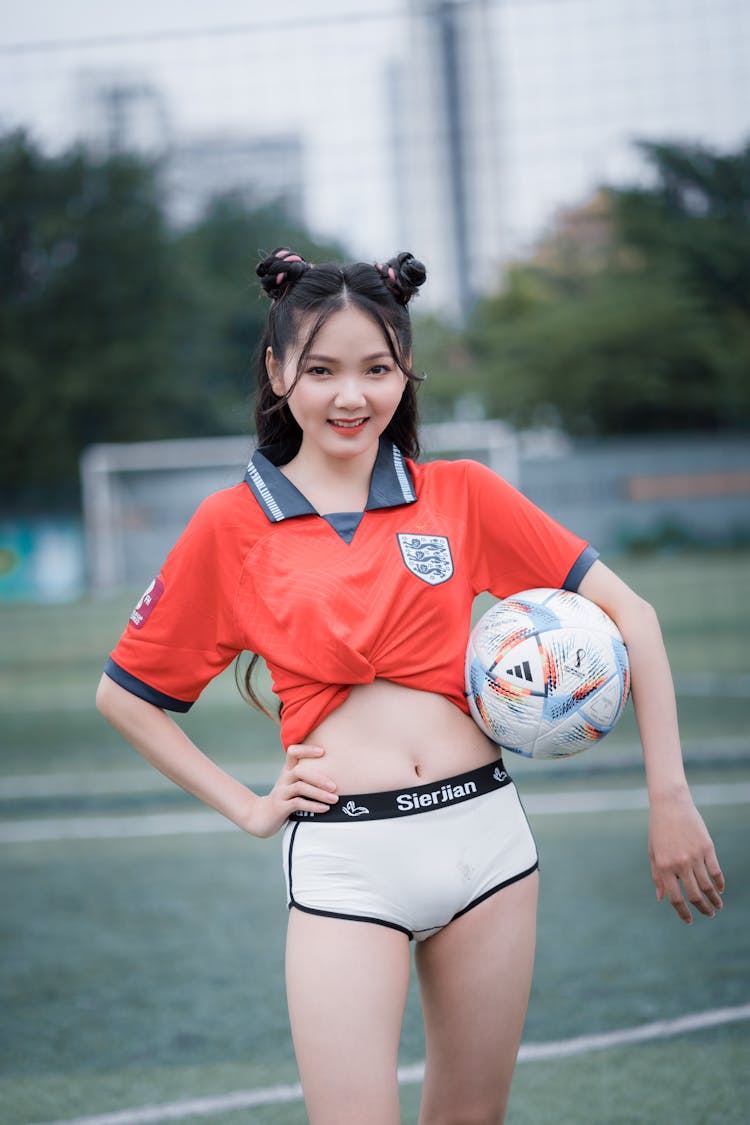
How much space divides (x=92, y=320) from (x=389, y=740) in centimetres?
1881

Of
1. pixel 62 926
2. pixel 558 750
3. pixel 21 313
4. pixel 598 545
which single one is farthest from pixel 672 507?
pixel 558 750

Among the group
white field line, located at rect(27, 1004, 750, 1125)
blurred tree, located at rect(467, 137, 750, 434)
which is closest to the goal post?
blurred tree, located at rect(467, 137, 750, 434)

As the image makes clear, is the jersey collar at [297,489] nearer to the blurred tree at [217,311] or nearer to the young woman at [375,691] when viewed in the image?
the young woman at [375,691]

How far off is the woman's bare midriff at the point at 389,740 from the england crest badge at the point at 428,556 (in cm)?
20

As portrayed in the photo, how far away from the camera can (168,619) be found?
2.24 meters

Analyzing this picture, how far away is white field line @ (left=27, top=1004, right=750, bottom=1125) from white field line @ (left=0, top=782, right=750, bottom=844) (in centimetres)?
255

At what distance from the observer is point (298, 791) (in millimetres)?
2104

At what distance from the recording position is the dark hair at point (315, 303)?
2184 mm

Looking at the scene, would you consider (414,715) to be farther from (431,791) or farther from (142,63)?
(142,63)

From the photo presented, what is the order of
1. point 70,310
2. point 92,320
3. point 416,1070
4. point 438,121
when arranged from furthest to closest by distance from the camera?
point 92,320 → point 70,310 → point 438,121 → point 416,1070

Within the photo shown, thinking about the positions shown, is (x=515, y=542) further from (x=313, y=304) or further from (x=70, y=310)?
(x=70, y=310)

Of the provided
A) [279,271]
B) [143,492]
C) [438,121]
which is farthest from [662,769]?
[143,492]

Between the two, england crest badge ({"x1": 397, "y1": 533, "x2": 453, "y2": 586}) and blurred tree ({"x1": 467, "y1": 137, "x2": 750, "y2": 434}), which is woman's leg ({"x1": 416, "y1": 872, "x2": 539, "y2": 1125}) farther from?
blurred tree ({"x1": 467, "y1": 137, "x2": 750, "y2": 434})

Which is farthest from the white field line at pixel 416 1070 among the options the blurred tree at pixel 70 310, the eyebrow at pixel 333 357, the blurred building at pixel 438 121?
the blurred tree at pixel 70 310
